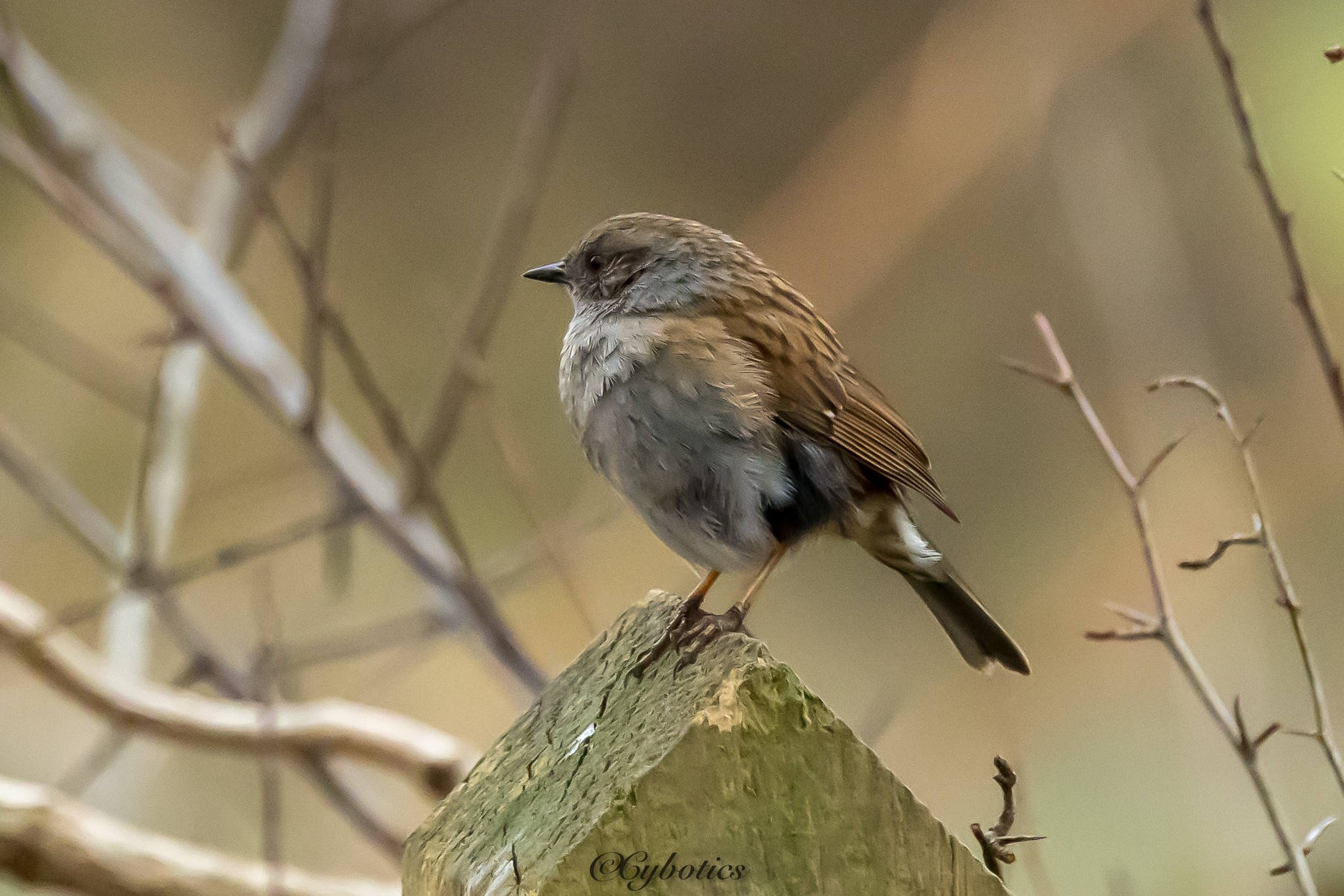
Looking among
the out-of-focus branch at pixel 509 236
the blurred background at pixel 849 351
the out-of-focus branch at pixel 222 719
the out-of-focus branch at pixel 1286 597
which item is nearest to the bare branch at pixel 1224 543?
the out-of-focus branch at pixel 1286 597

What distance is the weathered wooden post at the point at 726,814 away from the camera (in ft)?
3.29

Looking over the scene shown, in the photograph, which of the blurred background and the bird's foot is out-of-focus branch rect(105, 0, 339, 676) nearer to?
the blurred background

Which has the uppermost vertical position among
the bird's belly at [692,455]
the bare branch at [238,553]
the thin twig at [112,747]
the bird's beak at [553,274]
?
the bird's beak at [553,274]

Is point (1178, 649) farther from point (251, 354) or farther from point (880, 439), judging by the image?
point (251, 354)

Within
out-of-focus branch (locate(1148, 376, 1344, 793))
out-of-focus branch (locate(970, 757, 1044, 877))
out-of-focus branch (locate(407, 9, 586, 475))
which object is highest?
out-of-focus branch (locate(407, 9, 586, 475))

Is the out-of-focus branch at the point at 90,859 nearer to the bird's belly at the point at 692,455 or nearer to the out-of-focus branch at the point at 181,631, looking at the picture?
the out-of-focus branch at the point at 181,631

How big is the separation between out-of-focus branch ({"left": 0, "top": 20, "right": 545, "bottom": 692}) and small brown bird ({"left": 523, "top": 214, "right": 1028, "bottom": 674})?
0.80 m

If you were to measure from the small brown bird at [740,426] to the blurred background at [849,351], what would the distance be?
25.1 inches

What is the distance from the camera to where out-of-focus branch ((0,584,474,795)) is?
266 centimetres

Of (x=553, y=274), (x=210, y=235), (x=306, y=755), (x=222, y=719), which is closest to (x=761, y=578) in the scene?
(x=553, y=274)

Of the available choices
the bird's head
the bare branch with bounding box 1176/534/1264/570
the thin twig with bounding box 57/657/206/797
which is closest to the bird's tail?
the bird's head

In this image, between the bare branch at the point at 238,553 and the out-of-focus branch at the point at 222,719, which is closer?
the bare branch at the point at 238,553

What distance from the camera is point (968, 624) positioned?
2.12 metres

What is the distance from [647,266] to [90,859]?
1.57 metres
